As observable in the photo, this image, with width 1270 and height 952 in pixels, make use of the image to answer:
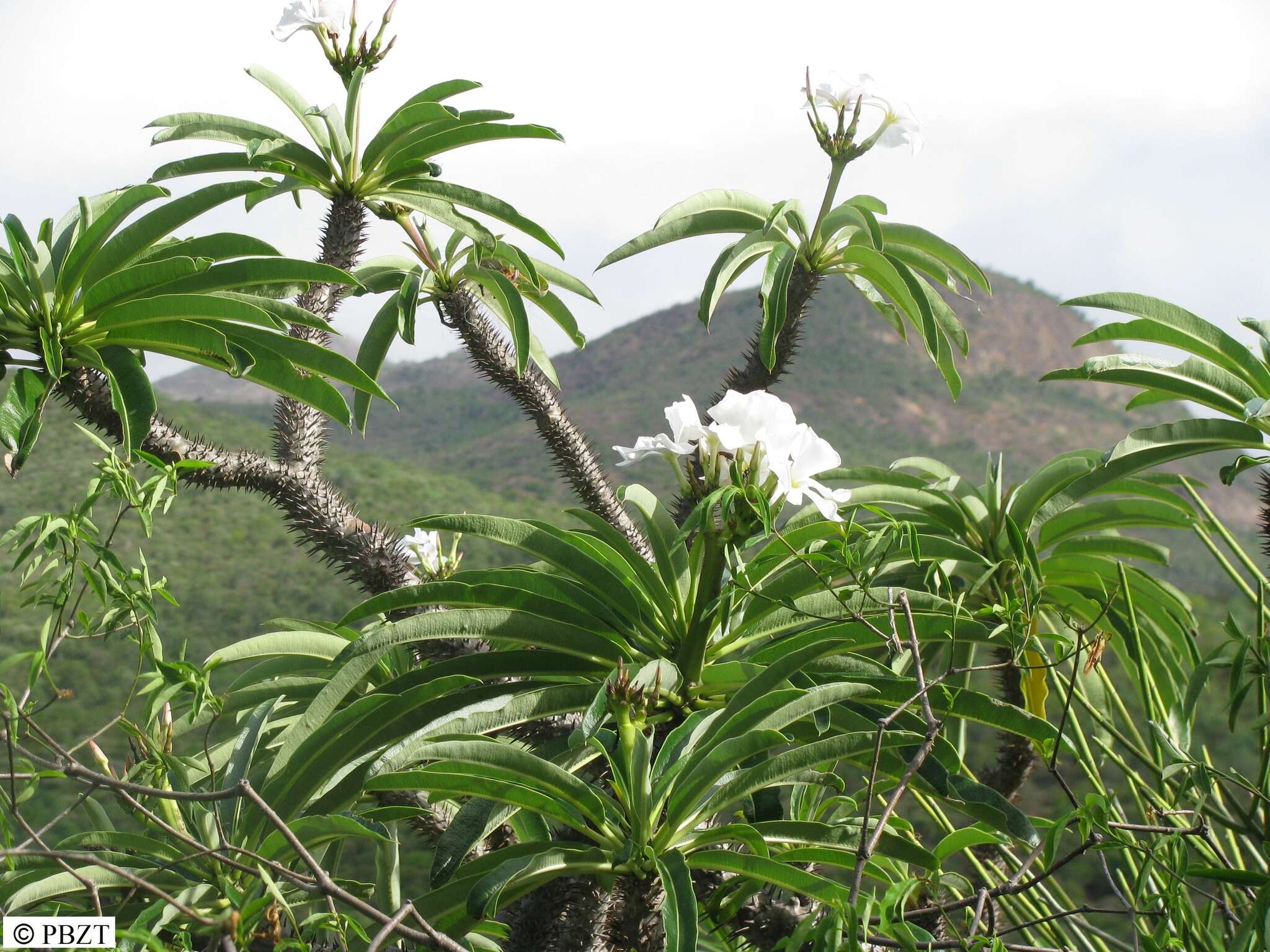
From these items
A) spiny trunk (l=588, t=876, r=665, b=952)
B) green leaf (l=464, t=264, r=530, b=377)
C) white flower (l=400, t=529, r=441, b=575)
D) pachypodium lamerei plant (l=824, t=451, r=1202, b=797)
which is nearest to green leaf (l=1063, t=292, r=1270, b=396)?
pachypodium lamerei plant (l=824, t=451, r=1202, b=797)

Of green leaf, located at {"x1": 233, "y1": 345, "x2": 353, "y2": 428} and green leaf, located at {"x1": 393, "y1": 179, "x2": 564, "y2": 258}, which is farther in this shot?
green leaf, located at {"x1": 393, "y1": 179, "x2": 564, "y2": 258}

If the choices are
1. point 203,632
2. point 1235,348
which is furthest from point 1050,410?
point 1235,348

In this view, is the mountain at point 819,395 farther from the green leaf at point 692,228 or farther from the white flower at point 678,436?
the white flower at point 678,436

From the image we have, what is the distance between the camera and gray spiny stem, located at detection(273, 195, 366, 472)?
2.74 m

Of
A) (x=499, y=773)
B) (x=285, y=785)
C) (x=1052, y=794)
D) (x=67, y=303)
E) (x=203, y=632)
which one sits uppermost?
(x=67, y=303)

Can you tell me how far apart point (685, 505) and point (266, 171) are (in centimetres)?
139

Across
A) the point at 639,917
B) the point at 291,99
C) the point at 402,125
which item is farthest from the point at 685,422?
the point at 291,99

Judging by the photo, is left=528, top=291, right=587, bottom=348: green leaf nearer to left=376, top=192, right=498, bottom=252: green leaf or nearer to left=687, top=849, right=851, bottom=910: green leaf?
left=376, top=192, right=498, bottom=252: green leaf

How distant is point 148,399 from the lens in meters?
2.06

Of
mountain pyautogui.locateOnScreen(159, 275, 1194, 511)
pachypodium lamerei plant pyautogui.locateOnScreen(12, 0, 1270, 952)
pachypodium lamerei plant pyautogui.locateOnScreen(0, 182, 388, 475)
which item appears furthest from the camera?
mountain pyautogui.locateOnScreen(159, 275, 1194, 511)

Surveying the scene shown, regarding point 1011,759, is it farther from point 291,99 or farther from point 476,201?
point 291,99

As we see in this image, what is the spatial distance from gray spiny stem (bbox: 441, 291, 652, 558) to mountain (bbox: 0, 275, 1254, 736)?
1.50 metres

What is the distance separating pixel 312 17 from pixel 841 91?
1.43 meters

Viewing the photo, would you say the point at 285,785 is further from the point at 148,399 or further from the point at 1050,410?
the point at 1050,410
